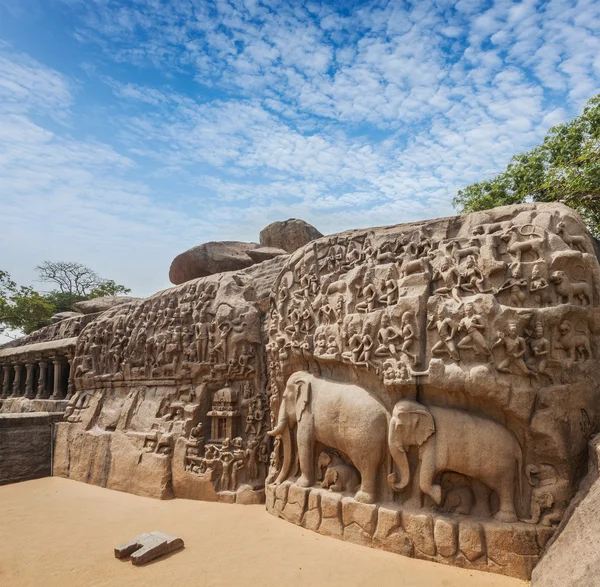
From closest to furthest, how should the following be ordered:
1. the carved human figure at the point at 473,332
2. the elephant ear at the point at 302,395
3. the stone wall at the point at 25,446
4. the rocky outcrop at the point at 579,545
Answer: the rocky outcrop at the point at 579,545
the carved human figure at the point at 473,332
the elephant ear at the point at 302,395
the stone wall at the point at 25,446

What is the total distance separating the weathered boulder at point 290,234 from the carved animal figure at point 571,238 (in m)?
9.71

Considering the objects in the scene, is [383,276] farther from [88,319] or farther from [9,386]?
[9,386]

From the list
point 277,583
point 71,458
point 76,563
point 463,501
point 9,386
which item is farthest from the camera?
point 9,386

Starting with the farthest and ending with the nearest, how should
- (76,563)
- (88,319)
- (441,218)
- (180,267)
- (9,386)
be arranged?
(9,386)
(88,319)
(180,267)
(441,218)
(76,563)

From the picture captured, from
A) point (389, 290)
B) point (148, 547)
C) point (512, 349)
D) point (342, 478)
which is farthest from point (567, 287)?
point (148, 547)

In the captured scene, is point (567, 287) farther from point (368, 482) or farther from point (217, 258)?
point (217, 258)

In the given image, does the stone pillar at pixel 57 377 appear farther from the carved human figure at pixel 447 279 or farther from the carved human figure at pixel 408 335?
the carved human figure at pixel 447 279

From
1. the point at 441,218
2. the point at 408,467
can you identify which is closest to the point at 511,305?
the point at 441,218

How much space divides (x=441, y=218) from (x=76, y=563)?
6672 mm

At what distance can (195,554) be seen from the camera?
5898 mm

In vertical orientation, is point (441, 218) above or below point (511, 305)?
above

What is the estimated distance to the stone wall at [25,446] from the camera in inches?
410

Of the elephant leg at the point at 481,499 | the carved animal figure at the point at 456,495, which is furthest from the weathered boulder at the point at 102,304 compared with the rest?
the elephant leg at the point at 481,499

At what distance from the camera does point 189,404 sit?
9062 millimetres
